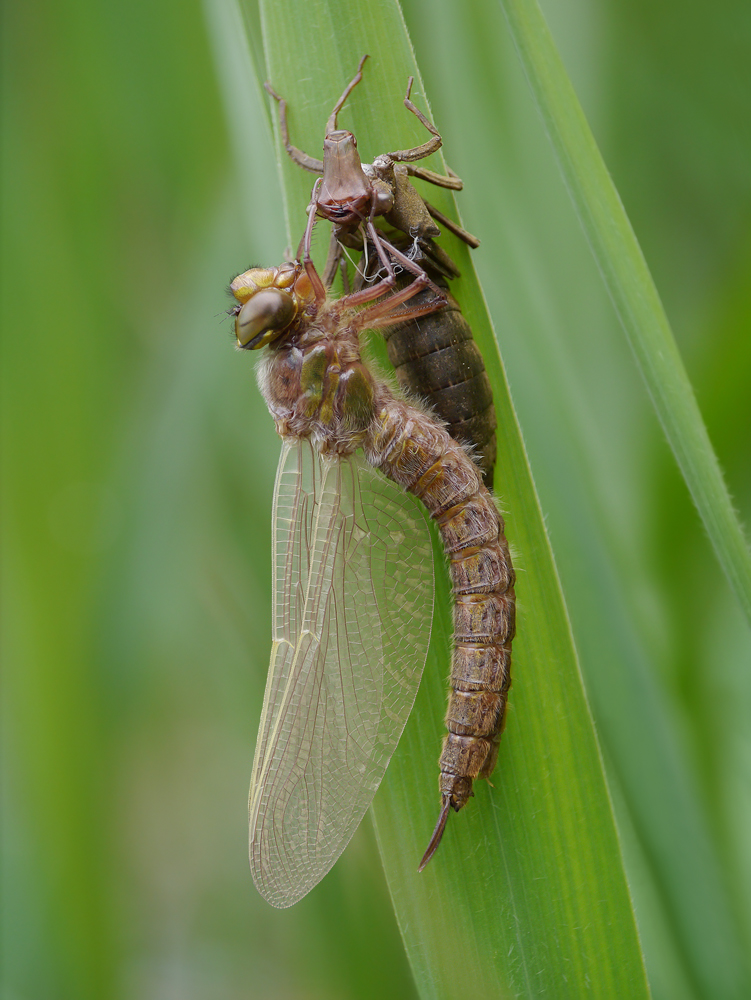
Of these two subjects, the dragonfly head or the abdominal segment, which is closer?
the abdominal segment

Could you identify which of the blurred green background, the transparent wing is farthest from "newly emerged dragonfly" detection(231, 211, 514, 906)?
the blurred green background

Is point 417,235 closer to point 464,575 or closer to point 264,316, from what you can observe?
point 264,316

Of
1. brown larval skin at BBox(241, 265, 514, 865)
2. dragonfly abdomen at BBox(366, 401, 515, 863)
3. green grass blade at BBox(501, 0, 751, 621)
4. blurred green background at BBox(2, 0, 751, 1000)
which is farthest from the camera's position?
blurred green background at BBox(2, 0, 751, 1000)

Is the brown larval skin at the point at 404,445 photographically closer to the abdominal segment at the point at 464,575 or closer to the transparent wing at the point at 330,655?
the abdominal segment at the point at 464,575

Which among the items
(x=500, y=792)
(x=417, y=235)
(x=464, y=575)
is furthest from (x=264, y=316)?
(x=500, y=792)

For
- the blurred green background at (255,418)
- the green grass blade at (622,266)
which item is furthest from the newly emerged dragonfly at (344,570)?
the green grass blade at (622,266)

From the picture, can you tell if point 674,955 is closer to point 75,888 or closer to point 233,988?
point 75,888

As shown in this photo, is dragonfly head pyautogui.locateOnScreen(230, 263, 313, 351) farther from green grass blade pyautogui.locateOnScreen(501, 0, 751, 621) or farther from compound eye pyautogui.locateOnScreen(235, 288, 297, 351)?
green grass blade pyautogui.locateOnScreen(501, 0, 751, 621)
